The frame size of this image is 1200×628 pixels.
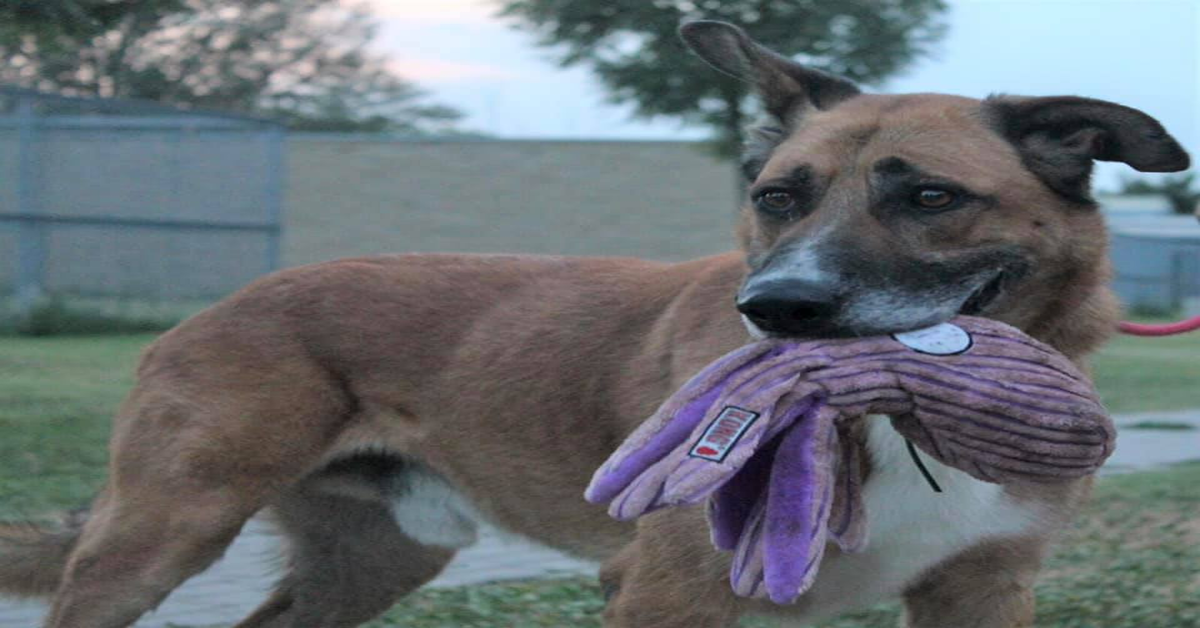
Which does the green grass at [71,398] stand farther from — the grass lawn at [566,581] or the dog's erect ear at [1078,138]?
the dog's erect ear at [1078,138]

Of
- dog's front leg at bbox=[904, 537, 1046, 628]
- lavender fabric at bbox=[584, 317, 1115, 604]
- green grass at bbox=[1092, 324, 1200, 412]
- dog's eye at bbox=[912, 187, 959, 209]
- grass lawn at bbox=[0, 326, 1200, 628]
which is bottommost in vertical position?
green grass at bbox=[1092, 324, 1200, 412]

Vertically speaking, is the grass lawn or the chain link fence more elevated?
the grass lawn

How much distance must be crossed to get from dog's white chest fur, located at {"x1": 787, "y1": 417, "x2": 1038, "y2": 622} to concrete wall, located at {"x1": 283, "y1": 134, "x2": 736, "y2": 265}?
2498 cm

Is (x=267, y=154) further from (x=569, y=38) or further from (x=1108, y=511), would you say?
(x=1108, y=511)

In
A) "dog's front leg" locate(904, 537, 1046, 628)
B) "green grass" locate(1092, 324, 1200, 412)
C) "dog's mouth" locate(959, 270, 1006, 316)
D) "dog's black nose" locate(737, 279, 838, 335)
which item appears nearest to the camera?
"dog's black nose" locate(737, 279, 838, 335)

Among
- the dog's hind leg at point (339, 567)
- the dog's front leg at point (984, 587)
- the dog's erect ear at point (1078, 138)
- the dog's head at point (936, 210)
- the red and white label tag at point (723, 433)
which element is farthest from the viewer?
the dog's hind leg at point (339, 567)

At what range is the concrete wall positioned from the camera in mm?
29297

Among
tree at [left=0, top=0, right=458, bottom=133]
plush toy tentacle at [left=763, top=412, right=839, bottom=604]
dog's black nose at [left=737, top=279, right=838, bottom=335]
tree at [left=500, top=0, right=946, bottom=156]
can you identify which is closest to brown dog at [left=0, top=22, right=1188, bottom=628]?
dog's black nose at [left=737, top=279, right=838, bottom=335]

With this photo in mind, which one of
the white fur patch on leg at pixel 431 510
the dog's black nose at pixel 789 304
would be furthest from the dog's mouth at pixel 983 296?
the white fur patch on leg at pixel 431 510

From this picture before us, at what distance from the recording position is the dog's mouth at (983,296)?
313 centimetres

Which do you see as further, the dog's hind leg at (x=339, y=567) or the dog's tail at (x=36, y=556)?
the dog's hind leg at (x=339, y=567)

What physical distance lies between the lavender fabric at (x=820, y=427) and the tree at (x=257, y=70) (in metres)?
19.3

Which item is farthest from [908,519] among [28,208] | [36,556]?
[28,208]

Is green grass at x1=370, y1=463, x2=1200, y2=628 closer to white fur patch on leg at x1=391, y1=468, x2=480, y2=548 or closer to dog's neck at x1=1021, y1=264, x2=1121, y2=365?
white fur patch on leg at x1=391, y1=468, x2=480, y2=548
